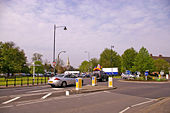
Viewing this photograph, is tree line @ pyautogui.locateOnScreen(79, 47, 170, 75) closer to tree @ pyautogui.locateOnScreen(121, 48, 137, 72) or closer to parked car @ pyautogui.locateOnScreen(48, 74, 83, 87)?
tree @ pyautogui.locateOnScreen(121, 48, 137, 72)

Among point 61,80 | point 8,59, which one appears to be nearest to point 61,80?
point 61,80

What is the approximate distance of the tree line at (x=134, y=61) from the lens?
3516 cm

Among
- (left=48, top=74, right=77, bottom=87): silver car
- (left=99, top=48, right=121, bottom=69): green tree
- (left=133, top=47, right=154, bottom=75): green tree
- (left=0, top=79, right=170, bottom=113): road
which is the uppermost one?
(left=99, top=48, right=121, bottom=69): green tree

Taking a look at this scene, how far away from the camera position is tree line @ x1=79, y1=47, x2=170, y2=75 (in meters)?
35.2

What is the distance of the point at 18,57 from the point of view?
6022cm

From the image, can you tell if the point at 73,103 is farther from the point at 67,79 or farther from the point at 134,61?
the point at 134,61

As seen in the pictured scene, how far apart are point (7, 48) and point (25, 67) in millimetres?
17356

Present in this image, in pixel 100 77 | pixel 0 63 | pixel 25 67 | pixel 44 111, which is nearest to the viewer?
pixel 44 111

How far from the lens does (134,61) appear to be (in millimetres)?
57406

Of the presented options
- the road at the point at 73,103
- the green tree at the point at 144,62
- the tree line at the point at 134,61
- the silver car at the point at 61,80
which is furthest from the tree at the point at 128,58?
the road at the point at 73,103

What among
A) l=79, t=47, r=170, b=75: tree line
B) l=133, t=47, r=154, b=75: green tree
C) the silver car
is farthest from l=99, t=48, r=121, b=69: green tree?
the silver car

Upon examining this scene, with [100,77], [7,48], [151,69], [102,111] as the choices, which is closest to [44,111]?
[102,111]

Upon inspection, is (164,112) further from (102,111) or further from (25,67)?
(25,67)

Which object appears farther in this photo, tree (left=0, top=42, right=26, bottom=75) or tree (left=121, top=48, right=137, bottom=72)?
tree (left=121, top=48, right=137, bottom=72)
